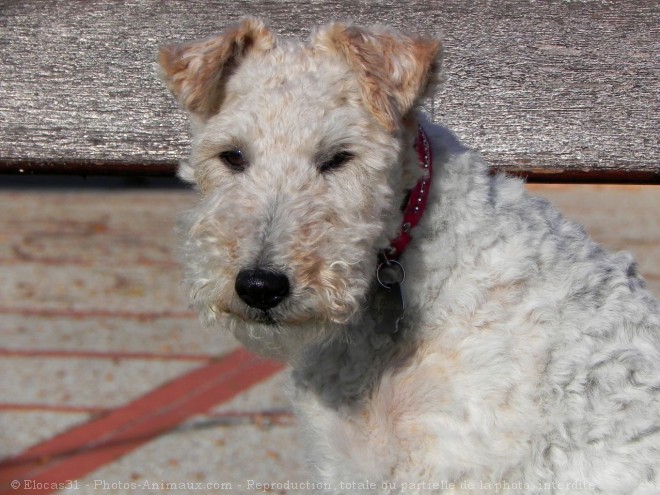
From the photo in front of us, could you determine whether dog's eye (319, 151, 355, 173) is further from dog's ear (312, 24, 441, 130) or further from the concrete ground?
the concrete ground

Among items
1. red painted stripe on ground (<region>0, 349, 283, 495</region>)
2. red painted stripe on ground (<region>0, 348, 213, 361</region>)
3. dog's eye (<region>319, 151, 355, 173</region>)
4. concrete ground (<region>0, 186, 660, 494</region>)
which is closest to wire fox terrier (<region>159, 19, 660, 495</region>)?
dog's eye (<region>319, 151, 355, 173</region>)

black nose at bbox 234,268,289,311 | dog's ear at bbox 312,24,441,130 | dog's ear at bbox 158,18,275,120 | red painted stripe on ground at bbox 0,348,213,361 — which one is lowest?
red painted stripe on ground at bbox 0,348,213,361

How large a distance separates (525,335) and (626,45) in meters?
0.89

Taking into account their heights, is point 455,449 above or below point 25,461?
above

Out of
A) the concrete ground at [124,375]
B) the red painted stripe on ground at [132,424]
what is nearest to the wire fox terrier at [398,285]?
the concrete ground at [124,375]

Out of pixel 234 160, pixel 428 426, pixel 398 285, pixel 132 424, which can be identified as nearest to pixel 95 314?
pixel 132 424

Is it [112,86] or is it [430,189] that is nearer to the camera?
[430,189]

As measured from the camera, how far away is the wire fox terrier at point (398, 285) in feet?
7.09

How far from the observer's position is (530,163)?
8.39 feet

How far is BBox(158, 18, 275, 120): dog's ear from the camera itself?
7.77 ft

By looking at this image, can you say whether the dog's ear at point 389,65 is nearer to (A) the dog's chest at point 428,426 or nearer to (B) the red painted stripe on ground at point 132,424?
(A) the dog's chest at point 428,426

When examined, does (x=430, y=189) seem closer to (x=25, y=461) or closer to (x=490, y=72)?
(x=490, y=72)

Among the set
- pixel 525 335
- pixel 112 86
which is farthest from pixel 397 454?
pixel 112 86

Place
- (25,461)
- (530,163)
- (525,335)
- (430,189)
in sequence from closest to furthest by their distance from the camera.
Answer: (525,335) → (430,189) → (530,163) → (25,461)
